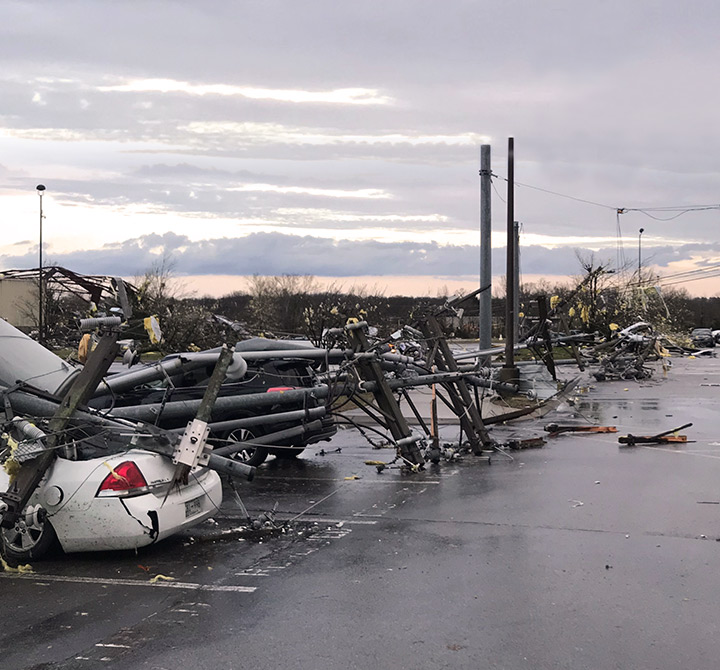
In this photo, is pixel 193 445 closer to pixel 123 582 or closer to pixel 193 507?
pixel 193 507

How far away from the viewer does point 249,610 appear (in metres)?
6.03

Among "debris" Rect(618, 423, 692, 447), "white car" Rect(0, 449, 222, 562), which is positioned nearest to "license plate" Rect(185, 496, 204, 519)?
"white car" Rect(0, 449, 222, 562)

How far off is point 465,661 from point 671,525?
4.46 meters

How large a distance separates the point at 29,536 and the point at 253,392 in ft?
17.8

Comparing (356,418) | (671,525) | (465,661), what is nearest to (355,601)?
(465,661)

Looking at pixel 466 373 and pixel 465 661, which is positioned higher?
pixel 466 373

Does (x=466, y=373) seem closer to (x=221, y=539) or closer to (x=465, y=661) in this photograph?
(x=221, y=539)

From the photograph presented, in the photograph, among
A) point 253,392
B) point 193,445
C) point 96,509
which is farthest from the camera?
point 253,392

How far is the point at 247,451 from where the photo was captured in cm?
1272

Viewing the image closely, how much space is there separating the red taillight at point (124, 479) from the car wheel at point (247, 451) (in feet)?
15.3

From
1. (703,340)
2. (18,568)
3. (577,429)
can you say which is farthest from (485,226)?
(703,340)

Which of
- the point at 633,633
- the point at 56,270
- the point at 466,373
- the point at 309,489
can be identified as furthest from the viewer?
the point at 56,270

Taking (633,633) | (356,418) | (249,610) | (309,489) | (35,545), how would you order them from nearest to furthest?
(633,633) < (249,610) < (35,545) < (309,489) < (356,418)

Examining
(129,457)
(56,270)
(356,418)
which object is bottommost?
(356,418)
